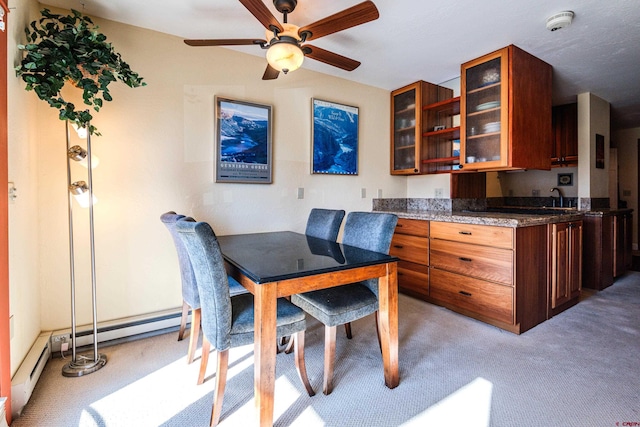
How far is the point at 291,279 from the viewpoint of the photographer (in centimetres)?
142

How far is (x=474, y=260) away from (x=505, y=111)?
4.46 feet

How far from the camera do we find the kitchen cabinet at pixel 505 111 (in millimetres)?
2717

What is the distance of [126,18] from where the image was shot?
7.55 feet

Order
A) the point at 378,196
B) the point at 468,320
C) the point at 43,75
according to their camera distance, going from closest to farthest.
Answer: the point at 43,75, the point at 468,320, the point at 378,196

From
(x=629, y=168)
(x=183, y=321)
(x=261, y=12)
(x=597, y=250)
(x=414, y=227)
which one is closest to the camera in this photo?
(x=261, y=12)

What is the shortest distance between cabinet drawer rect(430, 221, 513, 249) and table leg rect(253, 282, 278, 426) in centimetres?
196

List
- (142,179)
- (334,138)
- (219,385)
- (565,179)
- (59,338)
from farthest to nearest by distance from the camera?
1. (565,179)
2. (334,138)
3. (142,179)
4. (59,338)
5. (219,385)

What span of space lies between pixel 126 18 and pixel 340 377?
297 cm

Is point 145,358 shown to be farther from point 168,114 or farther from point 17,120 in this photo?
point 168,114

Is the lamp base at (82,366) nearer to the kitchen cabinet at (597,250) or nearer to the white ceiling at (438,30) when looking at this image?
the white ceiling at (438,30)

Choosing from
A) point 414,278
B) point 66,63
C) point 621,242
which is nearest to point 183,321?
point 66,63

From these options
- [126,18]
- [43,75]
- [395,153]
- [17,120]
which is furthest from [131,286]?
[395,153]

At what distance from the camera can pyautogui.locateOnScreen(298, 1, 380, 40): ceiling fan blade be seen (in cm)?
162

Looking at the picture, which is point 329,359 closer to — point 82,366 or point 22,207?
point 82,366
